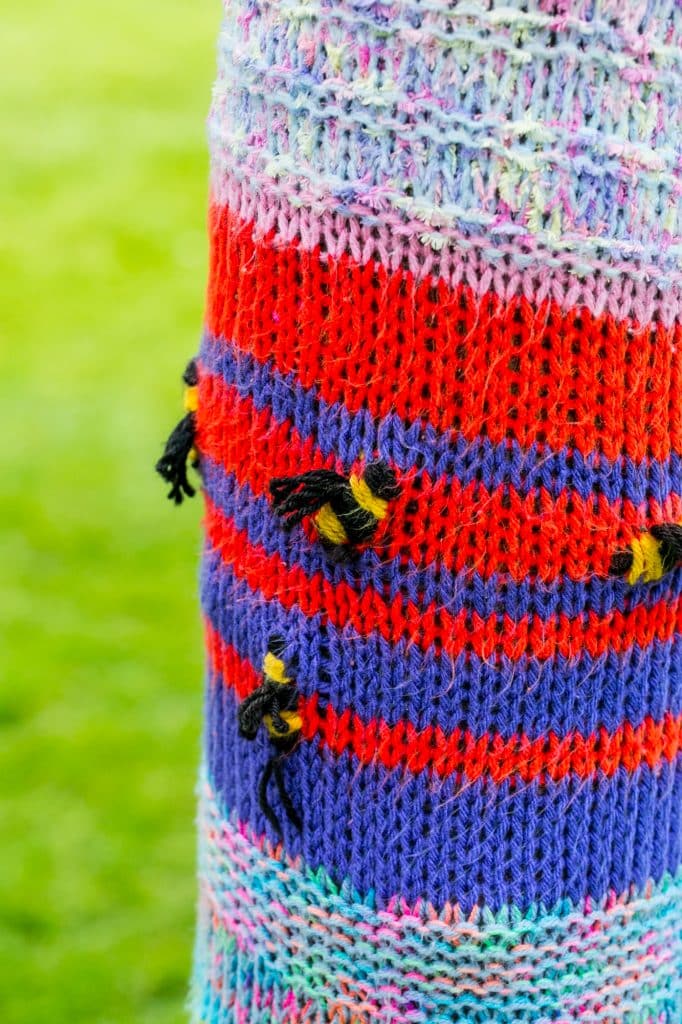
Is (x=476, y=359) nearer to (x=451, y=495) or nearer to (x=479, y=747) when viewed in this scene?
(x=451, y=495)

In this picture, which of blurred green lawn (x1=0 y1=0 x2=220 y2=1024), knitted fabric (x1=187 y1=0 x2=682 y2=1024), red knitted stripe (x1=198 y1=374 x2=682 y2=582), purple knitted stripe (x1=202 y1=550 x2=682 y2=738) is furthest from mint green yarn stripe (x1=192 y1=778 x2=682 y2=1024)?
blurred green lawn (x1=0 y1=0 x2=220 y2=1024)

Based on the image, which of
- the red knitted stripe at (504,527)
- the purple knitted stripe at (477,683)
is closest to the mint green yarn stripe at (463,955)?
the purple knitted stripe at (477,683)

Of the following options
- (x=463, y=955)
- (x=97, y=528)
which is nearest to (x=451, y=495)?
(x=463, y=955)

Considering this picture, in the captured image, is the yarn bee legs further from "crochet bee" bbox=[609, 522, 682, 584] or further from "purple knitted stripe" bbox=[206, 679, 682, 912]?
"crochet bee" bbox=[609, 522, 682, 584]

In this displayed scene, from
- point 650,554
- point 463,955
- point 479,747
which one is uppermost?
point 650,554

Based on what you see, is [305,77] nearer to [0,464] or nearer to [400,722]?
[400,722]

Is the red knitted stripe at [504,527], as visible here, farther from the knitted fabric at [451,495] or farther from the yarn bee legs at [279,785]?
the yarn bee legs at [279,785]

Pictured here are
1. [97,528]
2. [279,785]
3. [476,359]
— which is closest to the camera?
[476,359]

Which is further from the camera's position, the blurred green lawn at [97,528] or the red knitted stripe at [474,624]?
the blurred green lawn at [97,528]
